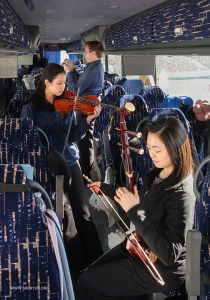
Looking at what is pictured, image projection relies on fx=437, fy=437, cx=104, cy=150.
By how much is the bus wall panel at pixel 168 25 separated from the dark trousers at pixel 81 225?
5.01 feet

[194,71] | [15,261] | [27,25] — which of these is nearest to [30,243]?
[15,261]

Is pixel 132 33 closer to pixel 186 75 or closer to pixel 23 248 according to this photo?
pixel 186 75

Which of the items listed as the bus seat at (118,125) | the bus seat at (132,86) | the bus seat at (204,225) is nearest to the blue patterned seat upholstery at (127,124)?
the bus seat at (118,125)

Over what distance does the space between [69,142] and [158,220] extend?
1495 millimetres

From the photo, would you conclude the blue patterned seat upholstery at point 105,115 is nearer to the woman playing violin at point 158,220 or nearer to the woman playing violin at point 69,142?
the woman playing violin at point 69,142

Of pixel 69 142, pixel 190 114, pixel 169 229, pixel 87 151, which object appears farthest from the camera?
pixel 87 151

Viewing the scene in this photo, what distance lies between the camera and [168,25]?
440cm

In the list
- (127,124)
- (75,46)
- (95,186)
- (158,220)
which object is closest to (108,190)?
(95,186)

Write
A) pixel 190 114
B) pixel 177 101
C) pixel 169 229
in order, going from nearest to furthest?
pixel 169 229
pixel 190 114
pixel 177 101

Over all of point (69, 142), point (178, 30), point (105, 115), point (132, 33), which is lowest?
point (69, 142)

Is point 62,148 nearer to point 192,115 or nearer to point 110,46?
point 192,115

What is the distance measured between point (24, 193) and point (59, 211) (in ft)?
3.28

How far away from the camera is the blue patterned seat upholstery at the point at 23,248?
159 centimetres

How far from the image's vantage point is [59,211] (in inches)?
101
